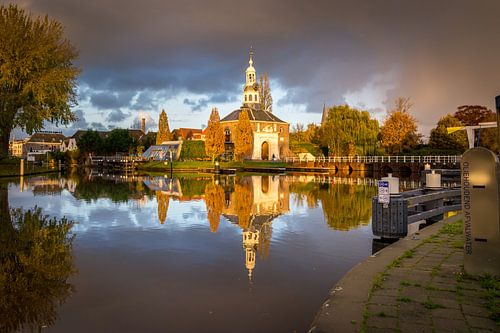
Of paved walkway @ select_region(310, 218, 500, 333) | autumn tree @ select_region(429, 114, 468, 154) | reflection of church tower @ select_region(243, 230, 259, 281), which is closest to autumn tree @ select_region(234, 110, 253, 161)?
autumn tree @ select_region(429, 114, 468, 154)

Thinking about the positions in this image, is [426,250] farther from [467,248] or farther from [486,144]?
[486,144]

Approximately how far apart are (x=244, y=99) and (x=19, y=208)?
74.1 m

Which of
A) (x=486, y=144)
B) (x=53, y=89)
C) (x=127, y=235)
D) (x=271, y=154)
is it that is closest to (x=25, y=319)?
(x=127, y=235)

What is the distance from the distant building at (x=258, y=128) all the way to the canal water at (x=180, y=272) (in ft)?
223

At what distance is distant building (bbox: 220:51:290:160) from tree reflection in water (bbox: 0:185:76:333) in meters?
70.8

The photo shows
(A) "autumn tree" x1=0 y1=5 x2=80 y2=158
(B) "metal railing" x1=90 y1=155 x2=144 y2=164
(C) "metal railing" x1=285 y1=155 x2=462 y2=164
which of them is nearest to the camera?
(A) "autumn tree" x1=0 y1=5 x2=80 y2=158

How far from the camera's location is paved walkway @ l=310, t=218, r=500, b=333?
14.9 ft

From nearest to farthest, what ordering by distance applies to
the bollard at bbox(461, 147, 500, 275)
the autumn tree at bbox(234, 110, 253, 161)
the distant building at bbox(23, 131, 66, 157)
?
the bollard at bbox(461, 147, 500, 275) → the autumn tree at bbox(234, 110, 253, 161) → the distant building at bbox(23, 131, 66, 157)

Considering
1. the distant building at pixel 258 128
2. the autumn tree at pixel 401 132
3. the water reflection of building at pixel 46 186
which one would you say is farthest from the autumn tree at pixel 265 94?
the water reflection of building at pixel 46 186

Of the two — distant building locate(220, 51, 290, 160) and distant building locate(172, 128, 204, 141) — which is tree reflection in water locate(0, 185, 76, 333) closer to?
distant building locate(220, 51, 290, 160)

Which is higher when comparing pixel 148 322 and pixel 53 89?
pixel 53 89

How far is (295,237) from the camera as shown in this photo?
35.8 feet

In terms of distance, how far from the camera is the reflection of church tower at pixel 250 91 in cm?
8706

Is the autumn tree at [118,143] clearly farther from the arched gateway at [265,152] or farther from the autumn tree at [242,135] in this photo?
the autumn tree at [242,135]
